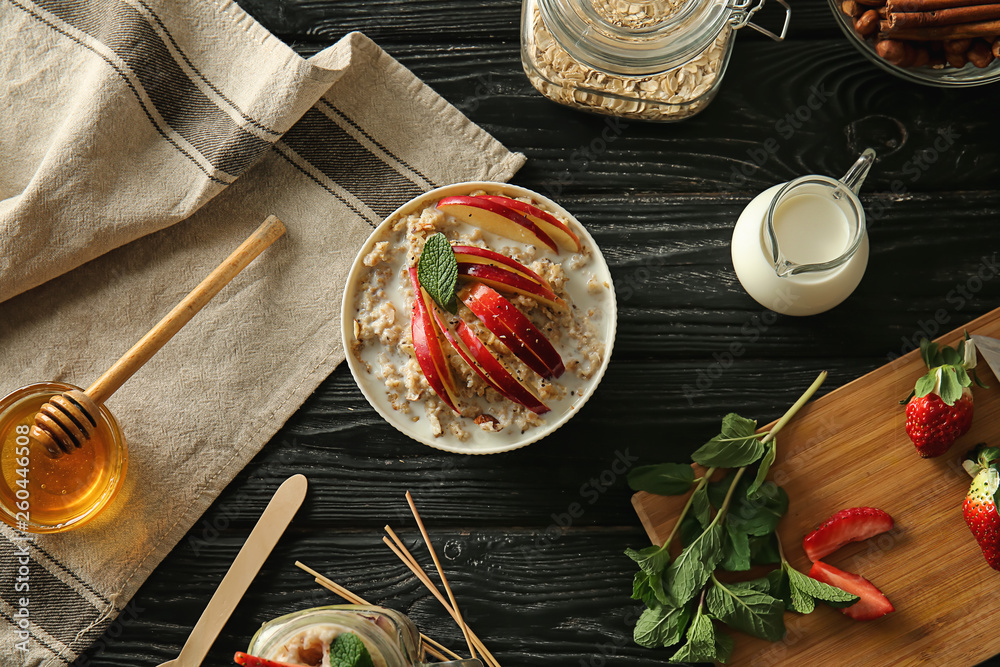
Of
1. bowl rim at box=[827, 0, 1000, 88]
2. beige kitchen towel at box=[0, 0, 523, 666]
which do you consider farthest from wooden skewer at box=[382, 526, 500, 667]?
bowl rim at box=[827, 0, 1000, 88]

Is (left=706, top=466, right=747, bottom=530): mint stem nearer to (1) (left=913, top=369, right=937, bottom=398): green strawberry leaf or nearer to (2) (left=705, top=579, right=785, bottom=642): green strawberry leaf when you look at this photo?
(2) (left=705, top=579, right=785, bottom=642): green strawberry leaf

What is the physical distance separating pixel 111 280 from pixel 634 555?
0.92 metres

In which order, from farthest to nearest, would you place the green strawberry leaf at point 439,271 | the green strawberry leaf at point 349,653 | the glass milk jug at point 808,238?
1. the glass milk jug at point 808,238
2. the green strawberry leaf at point 439,271
3. the green strawberry leaf at point 349,653

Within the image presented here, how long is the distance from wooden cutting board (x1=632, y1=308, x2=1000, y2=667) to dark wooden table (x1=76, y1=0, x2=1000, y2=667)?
5 centimetres

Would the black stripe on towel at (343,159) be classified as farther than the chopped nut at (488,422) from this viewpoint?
Yes

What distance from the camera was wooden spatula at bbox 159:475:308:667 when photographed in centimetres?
109

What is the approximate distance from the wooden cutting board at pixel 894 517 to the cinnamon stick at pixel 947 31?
0.42 meters

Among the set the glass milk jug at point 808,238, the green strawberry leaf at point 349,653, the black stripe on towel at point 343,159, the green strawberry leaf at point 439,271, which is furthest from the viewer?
the black stripe on towel at point 343,159

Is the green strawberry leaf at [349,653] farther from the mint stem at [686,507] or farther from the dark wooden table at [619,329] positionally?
the mint stem at [686,507]

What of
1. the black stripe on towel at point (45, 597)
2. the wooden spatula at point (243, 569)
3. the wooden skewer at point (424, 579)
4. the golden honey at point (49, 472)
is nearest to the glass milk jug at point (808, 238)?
the wooden skewer at point (424, 579)

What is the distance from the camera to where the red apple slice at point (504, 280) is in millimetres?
951

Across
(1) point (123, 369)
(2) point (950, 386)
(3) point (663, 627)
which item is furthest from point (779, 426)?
(1) point (123, 369)

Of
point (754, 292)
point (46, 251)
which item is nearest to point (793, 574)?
point (754, 292)

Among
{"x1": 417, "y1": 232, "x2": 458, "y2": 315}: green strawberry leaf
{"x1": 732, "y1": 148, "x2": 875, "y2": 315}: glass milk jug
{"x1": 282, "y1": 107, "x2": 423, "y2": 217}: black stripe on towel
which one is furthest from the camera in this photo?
{"x1": 282, "y1": 107, "x2": 423, "y2": 217}: black stripe on towel
